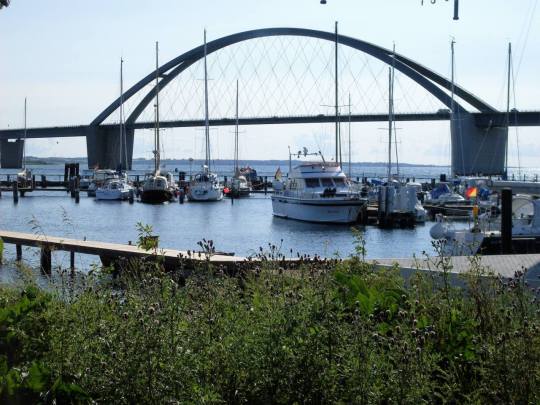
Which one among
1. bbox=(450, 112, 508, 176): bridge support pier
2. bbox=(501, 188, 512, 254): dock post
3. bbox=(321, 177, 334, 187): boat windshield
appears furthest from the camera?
bbox=(450, 112, 508, 176): bridge support pier

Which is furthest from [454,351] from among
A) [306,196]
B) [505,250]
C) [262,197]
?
[262,197]

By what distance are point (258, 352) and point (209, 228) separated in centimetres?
4667

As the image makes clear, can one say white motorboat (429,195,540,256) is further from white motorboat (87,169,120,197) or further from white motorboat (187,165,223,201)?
white motorboat (87,169,120,197)

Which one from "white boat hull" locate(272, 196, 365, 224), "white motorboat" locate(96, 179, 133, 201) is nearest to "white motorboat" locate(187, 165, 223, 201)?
"white motorboat" locate(96, 179, 133, 201)

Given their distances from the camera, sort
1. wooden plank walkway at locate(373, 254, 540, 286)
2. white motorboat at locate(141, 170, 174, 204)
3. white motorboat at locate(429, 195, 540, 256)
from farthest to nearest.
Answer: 1. white motorboat at locate(141, 170, 174, 204)
2. white motorboat at locate(429, 195, 540, 256)
3. wooden plank walkway at locate(373, 254, 540, 286)

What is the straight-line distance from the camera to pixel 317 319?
5918mm

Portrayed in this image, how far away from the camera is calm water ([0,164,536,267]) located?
134ft

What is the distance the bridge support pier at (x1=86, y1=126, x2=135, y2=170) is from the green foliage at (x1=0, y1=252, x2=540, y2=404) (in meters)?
116

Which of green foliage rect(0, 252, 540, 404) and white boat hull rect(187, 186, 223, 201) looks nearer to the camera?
green foliage rect(0, 252, 540, 404)

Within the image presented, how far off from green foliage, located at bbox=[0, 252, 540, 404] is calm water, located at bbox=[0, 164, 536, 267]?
1757 cm

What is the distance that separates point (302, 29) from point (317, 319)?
3439 inches

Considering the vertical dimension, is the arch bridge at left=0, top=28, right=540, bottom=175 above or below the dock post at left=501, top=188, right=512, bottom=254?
above

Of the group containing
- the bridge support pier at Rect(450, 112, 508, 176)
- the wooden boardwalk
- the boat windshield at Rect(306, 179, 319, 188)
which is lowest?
the wooden boardwalk

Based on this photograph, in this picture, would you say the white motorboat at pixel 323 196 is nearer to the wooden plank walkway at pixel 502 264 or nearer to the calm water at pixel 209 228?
the calm water at pixel 209 228
